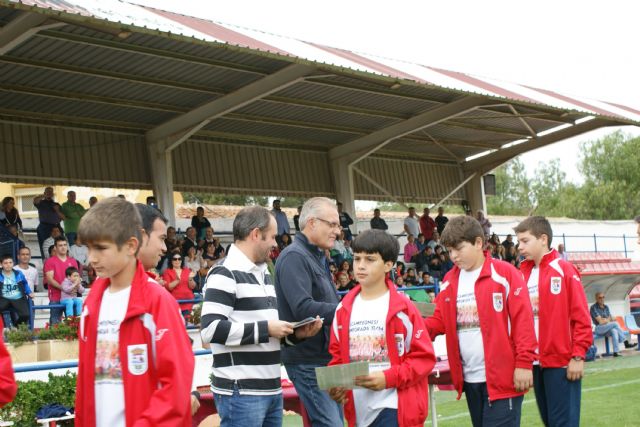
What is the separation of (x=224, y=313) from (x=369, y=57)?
766 inches

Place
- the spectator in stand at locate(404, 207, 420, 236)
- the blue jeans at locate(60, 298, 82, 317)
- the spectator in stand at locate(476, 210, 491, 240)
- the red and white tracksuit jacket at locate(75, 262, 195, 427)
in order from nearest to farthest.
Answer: the red and white tracksuit jacket at locate(75, 262, 195, 427)
the blue jeans at locate(60, 298, 82, 317)
the spectator in stand at locate(404, 207, 420, 236)
the spectator in stand at locate(476, 210, 491, 240)

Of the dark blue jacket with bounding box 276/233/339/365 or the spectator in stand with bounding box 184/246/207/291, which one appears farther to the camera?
the spectator in stand with bounding box 184/246/207/291

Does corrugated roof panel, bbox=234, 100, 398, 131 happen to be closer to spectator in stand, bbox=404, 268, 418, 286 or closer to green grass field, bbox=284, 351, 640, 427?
spectator in stand, bbox=404, 268, 418, 286

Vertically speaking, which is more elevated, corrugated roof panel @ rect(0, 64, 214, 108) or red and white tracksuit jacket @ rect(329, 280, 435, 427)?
corrugated roof panel @ rect(0, 64, 214, 108)

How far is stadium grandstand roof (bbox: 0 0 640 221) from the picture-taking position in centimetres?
1805

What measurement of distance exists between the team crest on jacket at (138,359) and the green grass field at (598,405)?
7.32 m

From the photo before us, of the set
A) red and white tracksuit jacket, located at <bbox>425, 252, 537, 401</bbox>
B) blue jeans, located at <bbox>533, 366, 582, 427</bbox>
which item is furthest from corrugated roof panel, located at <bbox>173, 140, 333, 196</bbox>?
red and white tracksuit jacket, located at <bbox>425, 252, 537, 401</bbox>

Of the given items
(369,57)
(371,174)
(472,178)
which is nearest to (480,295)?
(369,57)

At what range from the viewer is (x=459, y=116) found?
88.1 ft

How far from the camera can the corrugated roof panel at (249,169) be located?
26422 mm

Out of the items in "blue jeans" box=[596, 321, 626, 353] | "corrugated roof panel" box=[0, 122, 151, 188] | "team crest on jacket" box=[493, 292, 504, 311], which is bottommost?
"blue jeans" box=[596, 321, 626, 353]

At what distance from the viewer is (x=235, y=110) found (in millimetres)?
23594

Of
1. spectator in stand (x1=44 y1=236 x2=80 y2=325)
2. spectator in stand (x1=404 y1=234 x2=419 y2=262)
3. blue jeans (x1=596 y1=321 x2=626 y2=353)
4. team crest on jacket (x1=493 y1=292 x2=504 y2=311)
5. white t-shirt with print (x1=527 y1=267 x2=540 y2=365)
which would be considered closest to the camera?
team crest on jacket (x1=493 y1=292 x2=504 y2=311)

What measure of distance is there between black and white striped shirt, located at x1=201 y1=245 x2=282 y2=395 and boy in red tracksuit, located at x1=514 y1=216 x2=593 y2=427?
261 cm
